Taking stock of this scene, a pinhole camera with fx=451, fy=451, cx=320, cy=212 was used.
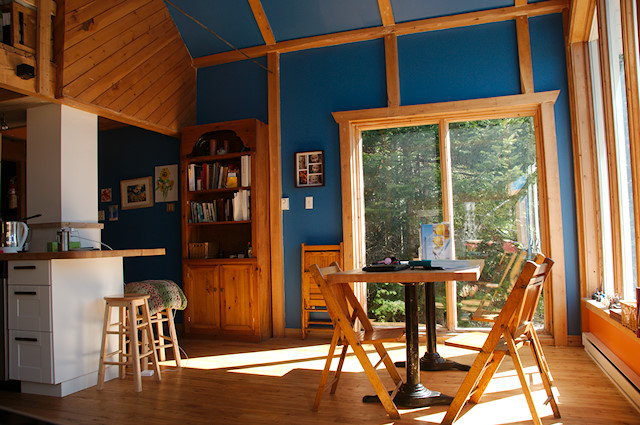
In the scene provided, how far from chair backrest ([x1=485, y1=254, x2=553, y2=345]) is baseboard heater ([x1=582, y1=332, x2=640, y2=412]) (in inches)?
31.3

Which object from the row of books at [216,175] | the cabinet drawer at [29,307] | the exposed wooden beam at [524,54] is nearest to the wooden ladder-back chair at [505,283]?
the exposed wooden beam at [524,54]

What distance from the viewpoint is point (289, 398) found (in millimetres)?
2967

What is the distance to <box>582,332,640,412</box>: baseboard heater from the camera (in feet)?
8.71

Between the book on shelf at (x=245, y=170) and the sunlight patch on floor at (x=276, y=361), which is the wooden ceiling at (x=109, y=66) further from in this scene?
the sunlight patch on floor at (x=276, y=361)

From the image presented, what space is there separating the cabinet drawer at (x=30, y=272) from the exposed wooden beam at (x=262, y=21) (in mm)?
3349

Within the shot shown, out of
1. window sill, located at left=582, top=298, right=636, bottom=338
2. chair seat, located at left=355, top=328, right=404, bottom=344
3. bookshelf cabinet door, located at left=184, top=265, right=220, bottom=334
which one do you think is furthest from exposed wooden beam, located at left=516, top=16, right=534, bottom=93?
bookshelf cabinet door, located at left=184, top=265, right=220, bottom=334

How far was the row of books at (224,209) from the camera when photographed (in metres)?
4.95

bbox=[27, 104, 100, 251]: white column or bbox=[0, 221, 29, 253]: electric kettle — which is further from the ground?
bbox=[27, 104, 100, 251]: white column

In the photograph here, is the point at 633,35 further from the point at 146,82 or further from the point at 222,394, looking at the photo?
the point at 146,82

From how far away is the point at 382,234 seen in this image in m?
4.85

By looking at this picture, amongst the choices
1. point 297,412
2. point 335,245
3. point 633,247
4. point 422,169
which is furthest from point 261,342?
point 633,247

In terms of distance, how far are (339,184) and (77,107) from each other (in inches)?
103

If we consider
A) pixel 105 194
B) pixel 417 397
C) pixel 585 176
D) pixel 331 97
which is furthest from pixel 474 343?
pixel 105 194

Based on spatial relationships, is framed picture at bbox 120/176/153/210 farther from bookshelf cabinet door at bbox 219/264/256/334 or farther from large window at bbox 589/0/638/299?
large window at bbox 589/0/638/299
